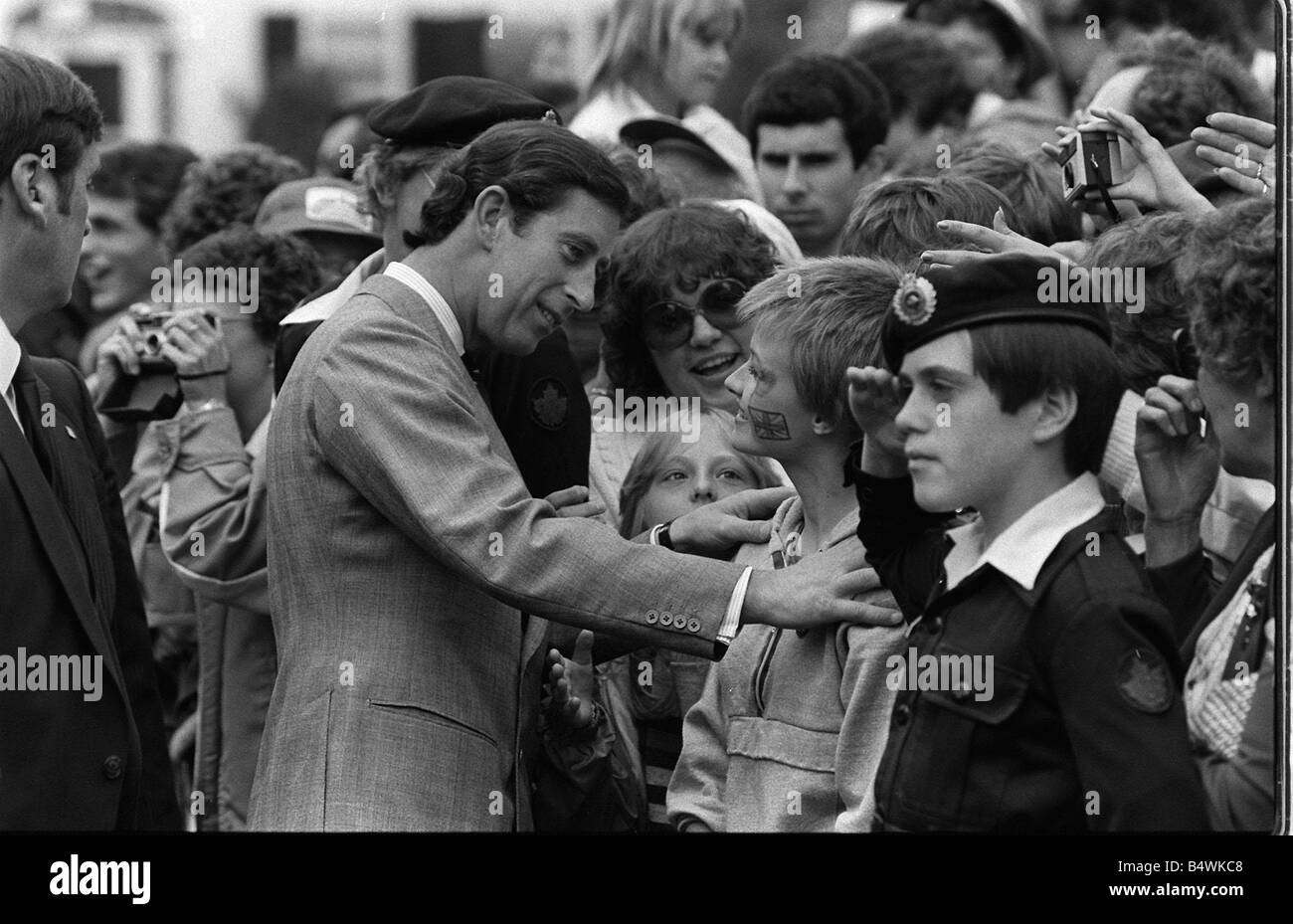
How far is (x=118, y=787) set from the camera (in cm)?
323

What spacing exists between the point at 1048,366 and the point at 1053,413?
66 mm

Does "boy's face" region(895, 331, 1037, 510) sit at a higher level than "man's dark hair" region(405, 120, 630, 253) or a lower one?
lower

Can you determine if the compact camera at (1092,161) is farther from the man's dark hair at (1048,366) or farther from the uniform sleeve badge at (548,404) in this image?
the uniform sleeve badge at (548,404)

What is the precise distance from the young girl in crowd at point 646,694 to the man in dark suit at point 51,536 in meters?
0.75

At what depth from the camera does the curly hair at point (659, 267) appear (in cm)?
392

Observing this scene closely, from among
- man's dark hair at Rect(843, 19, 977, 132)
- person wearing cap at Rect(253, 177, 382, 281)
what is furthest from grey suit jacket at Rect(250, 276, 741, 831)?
man's dark hair at Rect(843, 19, 977, 132)

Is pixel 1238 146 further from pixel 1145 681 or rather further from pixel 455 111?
pixel 455 111

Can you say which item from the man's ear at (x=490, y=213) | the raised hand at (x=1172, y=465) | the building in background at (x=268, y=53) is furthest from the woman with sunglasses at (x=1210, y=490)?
the building in background at (x=268, y=53)

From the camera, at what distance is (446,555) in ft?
9.96

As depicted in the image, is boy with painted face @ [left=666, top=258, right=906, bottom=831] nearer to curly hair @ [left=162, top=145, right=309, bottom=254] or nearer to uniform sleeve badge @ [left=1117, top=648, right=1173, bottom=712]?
uniform sleeve badge @ [left=1117, top=648, right=1173, bottom=712]

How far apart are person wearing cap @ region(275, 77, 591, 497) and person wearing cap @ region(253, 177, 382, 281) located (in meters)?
1.10

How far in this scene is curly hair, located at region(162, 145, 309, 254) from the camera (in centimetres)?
540
